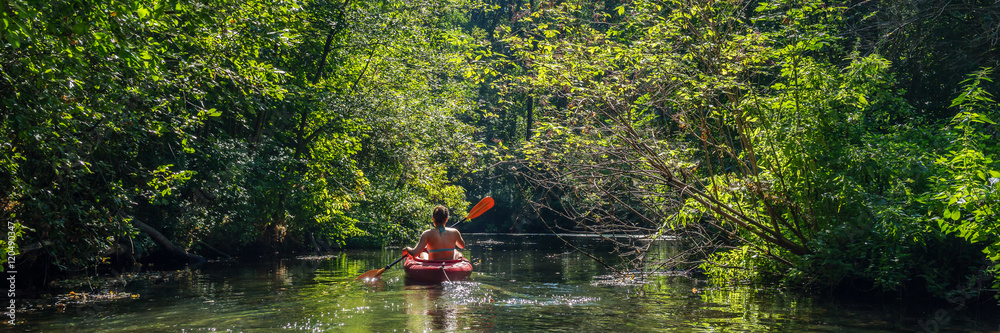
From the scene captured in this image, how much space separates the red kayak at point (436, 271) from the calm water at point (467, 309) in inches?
9.0

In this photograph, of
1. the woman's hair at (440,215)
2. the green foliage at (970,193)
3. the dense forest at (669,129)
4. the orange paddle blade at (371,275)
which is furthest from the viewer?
the orange paddle blade at (371,275)

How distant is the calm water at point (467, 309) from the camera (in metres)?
7.48

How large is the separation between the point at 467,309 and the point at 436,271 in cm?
297

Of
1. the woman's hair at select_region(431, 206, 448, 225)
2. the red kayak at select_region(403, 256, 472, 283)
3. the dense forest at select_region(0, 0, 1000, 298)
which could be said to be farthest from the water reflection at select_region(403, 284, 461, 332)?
the dense forest at select_region(0, 0, 1000, 298)

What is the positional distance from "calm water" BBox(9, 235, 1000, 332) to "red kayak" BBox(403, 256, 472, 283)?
9.0 inches

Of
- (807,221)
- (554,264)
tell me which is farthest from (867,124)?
(554,264)

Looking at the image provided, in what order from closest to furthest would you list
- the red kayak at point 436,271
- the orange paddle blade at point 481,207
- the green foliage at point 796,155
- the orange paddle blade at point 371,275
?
the green foliage at point 796,155 → the red kayak at point 436,271 → the orange paddle blade at point 371,275 → the orange paddle blade at point 481,207

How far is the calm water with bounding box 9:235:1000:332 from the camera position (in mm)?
7477

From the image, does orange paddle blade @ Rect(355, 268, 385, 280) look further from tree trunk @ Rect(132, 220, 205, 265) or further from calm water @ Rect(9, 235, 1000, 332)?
tree trunk @ Rect(132, 220, 205, 265)

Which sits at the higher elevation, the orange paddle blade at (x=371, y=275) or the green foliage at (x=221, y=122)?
the green foliage at (x=221, y=122)

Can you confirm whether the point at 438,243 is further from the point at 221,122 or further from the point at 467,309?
the point at 221,122

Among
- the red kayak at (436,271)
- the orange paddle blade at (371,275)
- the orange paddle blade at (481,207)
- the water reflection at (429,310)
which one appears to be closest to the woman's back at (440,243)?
the red kayak at (436,271)

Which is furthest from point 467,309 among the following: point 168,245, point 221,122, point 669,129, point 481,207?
point 168,245

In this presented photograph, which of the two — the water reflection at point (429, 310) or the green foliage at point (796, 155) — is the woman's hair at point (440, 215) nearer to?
the water reflection at point (429, 310)
